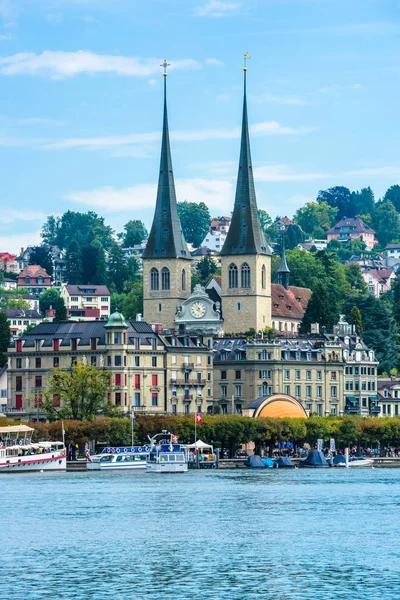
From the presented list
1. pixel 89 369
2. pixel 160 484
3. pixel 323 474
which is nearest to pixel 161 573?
pixel 160 484

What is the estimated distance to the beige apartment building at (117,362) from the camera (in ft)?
607

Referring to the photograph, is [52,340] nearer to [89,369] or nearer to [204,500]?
[89,369]

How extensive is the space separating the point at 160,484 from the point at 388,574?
59634 mm

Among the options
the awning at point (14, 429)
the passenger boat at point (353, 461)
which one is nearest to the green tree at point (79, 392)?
the awning at point (14, 429)

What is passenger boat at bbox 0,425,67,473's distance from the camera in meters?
154

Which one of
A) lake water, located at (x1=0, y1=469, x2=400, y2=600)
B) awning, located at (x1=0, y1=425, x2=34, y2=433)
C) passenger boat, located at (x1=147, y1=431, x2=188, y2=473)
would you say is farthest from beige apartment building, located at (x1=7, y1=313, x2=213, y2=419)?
lake water, located at (x1=0, y1=469, x2=400, y2=600)

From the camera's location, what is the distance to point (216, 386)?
651 ft

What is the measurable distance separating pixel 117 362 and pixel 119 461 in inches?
1020

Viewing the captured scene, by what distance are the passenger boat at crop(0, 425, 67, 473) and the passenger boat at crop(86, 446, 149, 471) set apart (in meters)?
2.50

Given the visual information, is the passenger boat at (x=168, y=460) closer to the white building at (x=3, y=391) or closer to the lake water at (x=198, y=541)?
the lake water at (x=198, y=541)

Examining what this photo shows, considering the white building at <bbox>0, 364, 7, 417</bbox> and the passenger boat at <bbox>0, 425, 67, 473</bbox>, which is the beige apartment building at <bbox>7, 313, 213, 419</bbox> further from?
the passenger boat at <bbox>0, 425, 67, 473</bbox>

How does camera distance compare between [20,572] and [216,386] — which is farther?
[216,386]

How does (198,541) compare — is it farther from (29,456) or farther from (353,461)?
(353,461)

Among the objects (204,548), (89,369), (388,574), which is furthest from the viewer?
(89,369)
